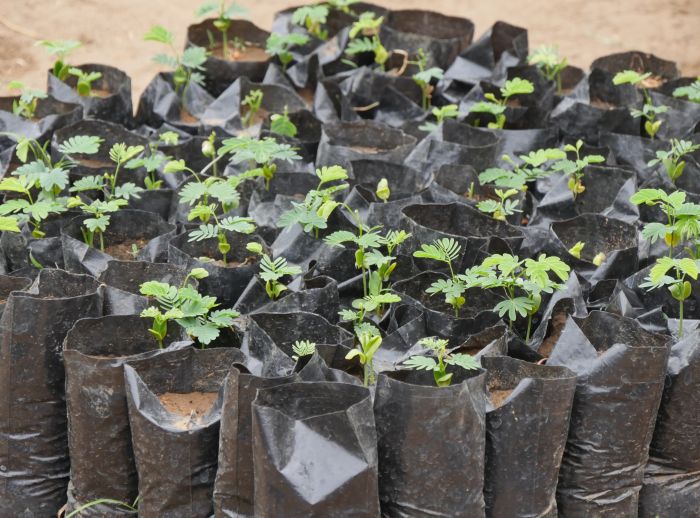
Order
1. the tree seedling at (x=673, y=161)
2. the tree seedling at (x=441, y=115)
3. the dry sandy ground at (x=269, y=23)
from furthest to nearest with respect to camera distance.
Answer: the dry sandy ground at (x=269, y=23)
the tree seedling at (x=441, y=115)
the tree seedling at (x=673, y=161)

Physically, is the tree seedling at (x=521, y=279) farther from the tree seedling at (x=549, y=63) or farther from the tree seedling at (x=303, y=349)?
the tree seedling at (x=549, y=63)

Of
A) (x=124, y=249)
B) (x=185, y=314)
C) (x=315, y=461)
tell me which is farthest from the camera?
(x=124, y=249)

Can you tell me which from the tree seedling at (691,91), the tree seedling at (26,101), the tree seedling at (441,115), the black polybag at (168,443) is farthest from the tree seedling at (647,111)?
the tree seedling at (26,101)

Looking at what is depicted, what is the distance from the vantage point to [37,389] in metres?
3.43

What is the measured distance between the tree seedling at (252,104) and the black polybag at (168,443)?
2062 mm

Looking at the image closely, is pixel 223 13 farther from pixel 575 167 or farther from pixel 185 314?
pixel 185 314

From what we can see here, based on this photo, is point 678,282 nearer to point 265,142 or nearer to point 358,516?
point 358,516

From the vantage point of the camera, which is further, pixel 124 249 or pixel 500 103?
pixel 500 103

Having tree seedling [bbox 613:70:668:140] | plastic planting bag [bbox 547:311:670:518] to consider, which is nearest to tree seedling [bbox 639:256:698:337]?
plastic planting bag [bbox 547:311:670:518]

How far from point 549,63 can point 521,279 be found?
241 cm

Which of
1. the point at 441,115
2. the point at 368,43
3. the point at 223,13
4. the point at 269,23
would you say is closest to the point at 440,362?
the point at 441,115

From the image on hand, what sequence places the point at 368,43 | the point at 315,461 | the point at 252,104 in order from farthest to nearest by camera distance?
the point at 368,43, the point at 252,104, the point at 315,461

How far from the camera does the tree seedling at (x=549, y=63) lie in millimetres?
5629

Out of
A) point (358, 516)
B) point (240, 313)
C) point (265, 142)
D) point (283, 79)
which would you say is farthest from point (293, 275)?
point (283, 79)
